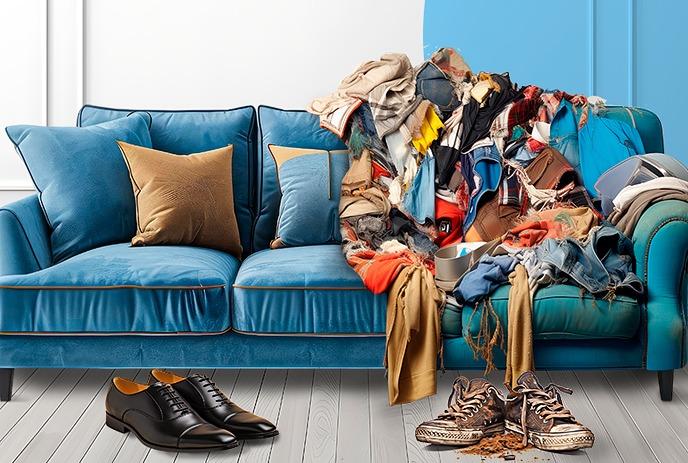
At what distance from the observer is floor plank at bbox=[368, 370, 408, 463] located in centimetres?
260

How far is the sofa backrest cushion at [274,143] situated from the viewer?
3732mm

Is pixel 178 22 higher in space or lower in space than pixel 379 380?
higher

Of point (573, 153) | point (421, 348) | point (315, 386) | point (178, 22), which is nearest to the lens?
point (421, 348)

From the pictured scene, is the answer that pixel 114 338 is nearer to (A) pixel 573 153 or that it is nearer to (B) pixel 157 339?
(B) pixel 157 339

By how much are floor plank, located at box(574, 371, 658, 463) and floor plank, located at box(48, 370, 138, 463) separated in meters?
1.55

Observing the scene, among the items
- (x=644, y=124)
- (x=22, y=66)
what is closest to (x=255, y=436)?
(x=644, y=124)

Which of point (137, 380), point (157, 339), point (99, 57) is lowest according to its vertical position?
point (137, 380)

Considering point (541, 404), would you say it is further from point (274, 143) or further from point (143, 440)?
point (274, 143)

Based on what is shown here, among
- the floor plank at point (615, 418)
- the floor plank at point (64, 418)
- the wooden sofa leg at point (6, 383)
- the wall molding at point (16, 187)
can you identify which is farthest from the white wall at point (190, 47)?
the floor plank at point (615, 418)

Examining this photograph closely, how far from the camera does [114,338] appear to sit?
307cm

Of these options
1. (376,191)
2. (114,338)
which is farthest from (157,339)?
(376,191)

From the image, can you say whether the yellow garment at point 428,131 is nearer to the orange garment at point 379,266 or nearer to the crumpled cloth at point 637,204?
the orange garment at point 379,266

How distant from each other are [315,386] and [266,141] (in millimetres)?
1105

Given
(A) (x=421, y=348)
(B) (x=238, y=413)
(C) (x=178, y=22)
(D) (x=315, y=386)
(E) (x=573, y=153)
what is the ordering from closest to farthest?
(B) (x=238, y=413) → (A) (x=421, y=348) → (D) (x=315, y=386) → (E) (x=573, y=153) → (C) (x=178, y=22)
